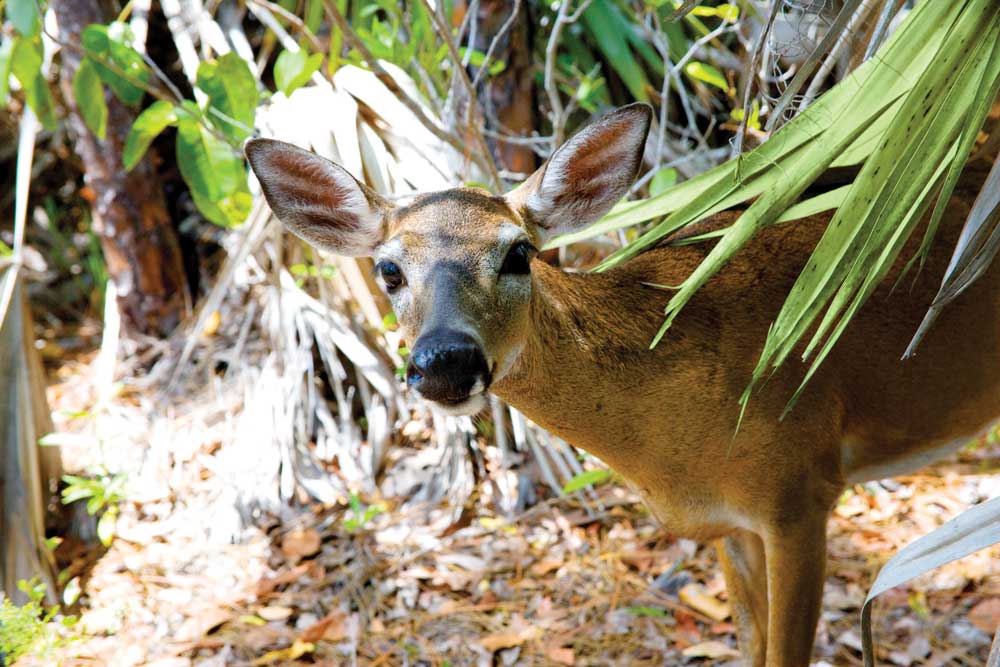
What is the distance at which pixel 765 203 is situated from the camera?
2385mm

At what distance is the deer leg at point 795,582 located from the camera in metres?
2.98

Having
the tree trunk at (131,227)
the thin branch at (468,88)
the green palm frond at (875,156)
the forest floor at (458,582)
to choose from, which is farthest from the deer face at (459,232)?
the tree trunk at (131,227)

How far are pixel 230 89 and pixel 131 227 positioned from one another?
2.36m

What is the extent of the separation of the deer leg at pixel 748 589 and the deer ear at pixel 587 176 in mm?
1279

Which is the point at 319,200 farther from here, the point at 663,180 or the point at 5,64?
the point at 5,64

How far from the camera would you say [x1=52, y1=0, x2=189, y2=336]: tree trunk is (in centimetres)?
565

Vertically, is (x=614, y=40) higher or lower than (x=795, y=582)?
higher

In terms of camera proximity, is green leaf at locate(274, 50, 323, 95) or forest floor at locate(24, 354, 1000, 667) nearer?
green leaf at locate(274, 50, 323, 95)

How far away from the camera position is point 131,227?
5852 millimetres

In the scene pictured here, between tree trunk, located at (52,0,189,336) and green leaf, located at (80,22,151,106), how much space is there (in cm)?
156

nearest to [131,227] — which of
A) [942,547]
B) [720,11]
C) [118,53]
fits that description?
[118,53]

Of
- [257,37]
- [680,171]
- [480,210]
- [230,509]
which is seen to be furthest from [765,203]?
[257,37]

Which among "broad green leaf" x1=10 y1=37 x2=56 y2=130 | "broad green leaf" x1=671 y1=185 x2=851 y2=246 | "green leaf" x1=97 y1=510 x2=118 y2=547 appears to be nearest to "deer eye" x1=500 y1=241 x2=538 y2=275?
A: "broad green leaf" x1=671 y1=185 x2=851 y2=246

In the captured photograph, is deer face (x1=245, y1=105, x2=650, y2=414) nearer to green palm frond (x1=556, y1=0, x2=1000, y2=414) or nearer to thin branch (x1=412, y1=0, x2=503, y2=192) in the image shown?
green palm frond (x1=556, y1=0, x2=1000, y2=414)
